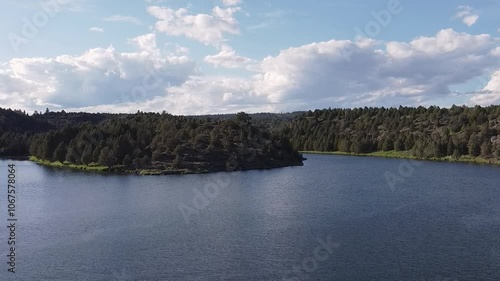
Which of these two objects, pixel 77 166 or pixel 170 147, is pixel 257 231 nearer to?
pixel 170 147

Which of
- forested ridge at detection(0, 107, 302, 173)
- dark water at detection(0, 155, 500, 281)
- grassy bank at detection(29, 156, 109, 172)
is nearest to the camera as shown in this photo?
dark water at detection(0, 155, 500, 281)

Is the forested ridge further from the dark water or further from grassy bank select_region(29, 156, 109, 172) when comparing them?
the dark water

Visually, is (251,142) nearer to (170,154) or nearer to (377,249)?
Answer: (170,154)

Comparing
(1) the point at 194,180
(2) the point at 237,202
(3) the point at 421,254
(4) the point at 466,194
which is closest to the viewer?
(3) the point at 421,254

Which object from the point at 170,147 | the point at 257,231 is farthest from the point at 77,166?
the point at 257,231

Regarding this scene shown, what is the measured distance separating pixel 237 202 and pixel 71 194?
38.1m

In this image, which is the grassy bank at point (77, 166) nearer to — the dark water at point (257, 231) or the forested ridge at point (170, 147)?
the forested ridge at point (170, 147)

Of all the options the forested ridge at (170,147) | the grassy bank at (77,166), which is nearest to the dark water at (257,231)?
the grassy bank at (77,166)

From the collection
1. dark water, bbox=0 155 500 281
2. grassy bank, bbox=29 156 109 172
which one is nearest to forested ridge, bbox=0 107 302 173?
grassy bank, bbox=29 156 109 172

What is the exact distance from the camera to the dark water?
54250 millimetres

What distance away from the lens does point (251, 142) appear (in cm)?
18762

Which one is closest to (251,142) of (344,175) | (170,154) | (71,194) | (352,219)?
(170,154)

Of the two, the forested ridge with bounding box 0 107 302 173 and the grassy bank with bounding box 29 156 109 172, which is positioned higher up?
the forested ridge with bounding box 0 107 302 173

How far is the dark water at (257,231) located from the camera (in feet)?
178
